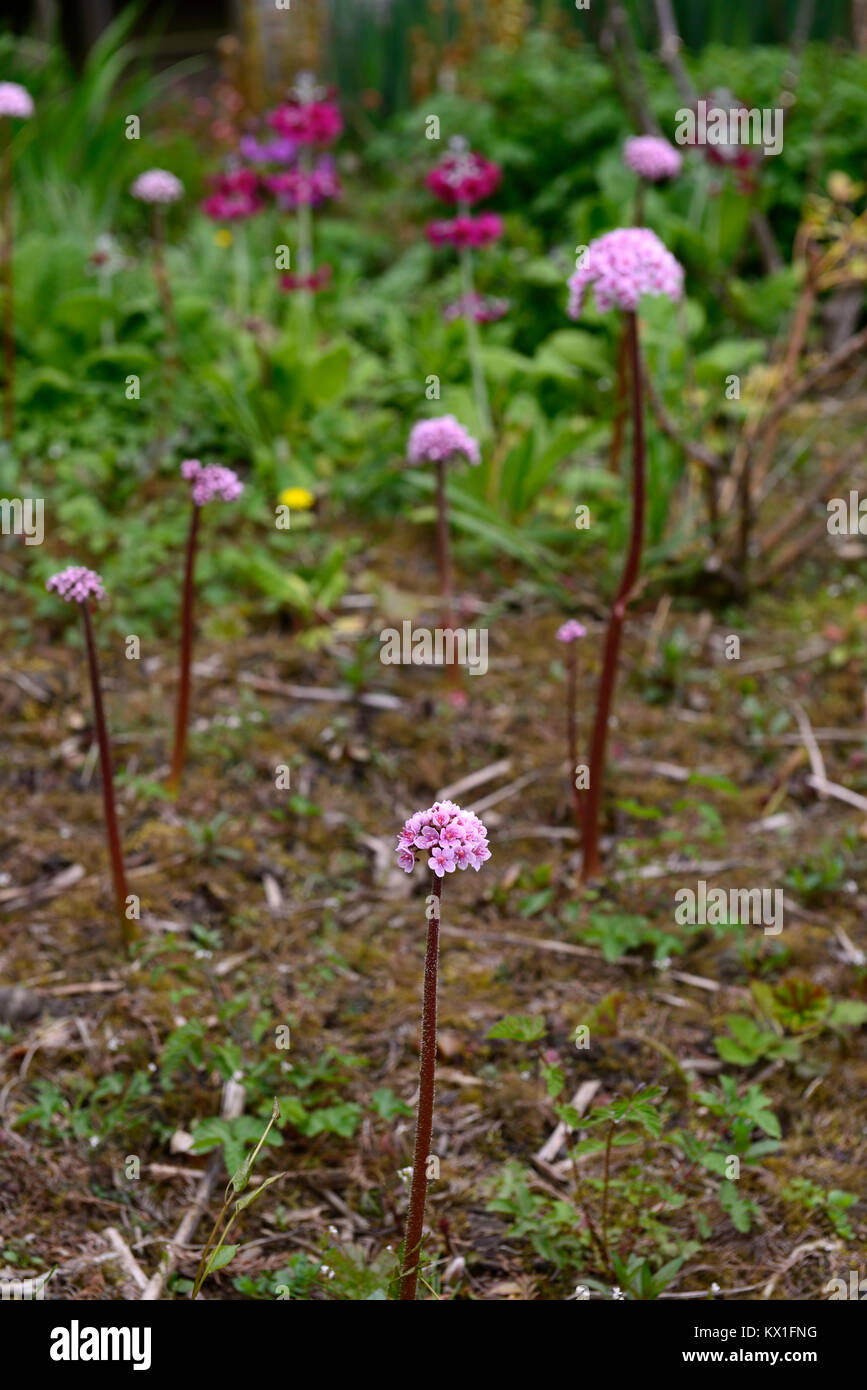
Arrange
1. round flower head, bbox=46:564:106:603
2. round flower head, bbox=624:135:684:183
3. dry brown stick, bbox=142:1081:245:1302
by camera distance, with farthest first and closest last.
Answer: round flower head, bbox=624:135:684:183, round flower head, bbox=46:564:106:603, dry brown stick, bbox=142:1081:245:1302

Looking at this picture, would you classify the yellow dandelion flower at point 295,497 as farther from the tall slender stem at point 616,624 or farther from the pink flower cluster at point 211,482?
the tall slender stem at point 616,624

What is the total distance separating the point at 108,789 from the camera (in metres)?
2.23

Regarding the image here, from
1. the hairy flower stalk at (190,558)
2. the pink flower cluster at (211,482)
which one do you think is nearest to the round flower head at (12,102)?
the hairy flower stalk at (190,558)

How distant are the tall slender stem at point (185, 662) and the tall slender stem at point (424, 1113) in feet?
3.51

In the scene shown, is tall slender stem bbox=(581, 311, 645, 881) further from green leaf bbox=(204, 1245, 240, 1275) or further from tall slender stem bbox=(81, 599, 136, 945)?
green leaf bbox=(204, 1245, 240, 1275)

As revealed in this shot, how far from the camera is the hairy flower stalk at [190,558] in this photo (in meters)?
2.39

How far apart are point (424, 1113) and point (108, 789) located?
0.94m

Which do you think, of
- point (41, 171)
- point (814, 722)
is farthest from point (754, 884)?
point (41, 171)

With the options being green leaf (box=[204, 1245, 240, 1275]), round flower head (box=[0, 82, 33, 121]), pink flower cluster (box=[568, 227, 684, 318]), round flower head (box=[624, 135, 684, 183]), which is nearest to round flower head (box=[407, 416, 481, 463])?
pink flower cluster (box=[568, 227, 684, 318])

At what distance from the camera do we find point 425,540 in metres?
3.84

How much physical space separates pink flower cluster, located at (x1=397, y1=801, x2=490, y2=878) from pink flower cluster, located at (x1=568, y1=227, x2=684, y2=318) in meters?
1.07

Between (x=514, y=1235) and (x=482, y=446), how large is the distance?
238 cm

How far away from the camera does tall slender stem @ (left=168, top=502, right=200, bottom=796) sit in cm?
244
